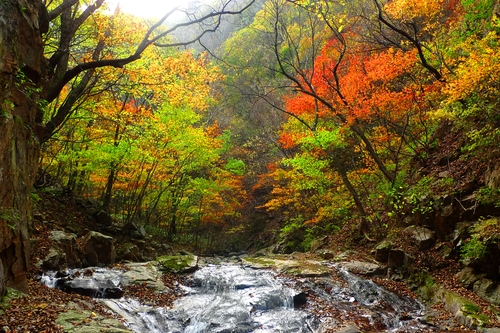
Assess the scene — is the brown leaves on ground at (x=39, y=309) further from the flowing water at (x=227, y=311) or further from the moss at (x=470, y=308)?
the moss at (x=470, y=308)

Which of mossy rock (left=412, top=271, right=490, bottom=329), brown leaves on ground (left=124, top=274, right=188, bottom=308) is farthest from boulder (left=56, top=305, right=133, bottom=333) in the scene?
mossy rock (left=412, top=271, right=490, bottom=329)

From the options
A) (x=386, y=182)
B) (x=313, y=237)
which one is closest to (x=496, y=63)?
(x=386, y=182)

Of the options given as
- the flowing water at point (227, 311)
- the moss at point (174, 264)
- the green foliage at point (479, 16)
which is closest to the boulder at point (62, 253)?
the flowing water at point (227, 311)

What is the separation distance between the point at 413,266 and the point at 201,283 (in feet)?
24.1

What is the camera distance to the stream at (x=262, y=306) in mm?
8219

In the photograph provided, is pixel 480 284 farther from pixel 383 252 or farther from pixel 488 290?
pixel 383 252

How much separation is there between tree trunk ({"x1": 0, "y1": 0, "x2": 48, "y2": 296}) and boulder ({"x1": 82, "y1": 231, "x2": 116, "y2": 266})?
4.34 metres

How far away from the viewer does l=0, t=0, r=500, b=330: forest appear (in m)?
7.58

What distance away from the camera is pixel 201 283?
1164cm

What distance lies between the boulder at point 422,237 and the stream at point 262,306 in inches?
88.2

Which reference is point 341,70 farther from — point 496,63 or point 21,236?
point 21,236

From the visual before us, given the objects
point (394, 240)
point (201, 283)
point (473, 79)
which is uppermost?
point (473, 79)

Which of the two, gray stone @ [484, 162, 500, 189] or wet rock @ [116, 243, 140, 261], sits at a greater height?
gray stone @ [484, 162, 500, 189]

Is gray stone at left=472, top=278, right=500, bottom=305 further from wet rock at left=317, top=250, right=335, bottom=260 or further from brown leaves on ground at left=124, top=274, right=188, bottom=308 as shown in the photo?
brown leaves on ground at left=124, top=274, right=188, bottom=308
